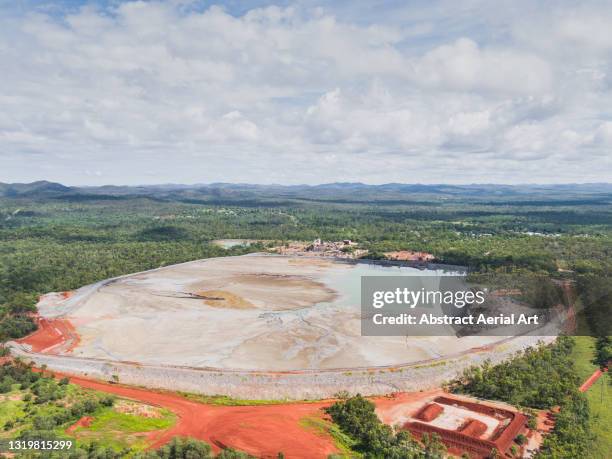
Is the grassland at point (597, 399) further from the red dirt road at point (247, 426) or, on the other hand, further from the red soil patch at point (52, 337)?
the red soil patch at point (52, 337)

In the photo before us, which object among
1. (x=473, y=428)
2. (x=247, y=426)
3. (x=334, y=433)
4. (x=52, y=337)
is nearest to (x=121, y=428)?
(x=247, y=426)

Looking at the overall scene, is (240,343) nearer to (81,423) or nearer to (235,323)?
(235,323)

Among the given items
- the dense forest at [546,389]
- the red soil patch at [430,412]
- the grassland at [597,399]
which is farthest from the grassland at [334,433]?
the grassland at [597,399]

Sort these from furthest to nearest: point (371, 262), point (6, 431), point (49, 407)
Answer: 1. point (371, 262)
2. point (49, 407)
3. point (6, 431)

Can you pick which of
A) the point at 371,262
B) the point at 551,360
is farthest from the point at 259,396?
the point at 371,262

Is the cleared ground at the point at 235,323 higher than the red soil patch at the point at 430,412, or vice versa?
the cleared ground at the point at 235,323

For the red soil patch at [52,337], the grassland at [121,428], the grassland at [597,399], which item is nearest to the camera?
the grassland at [121,428]

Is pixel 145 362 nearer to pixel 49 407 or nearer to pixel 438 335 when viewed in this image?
pixel 49 407
